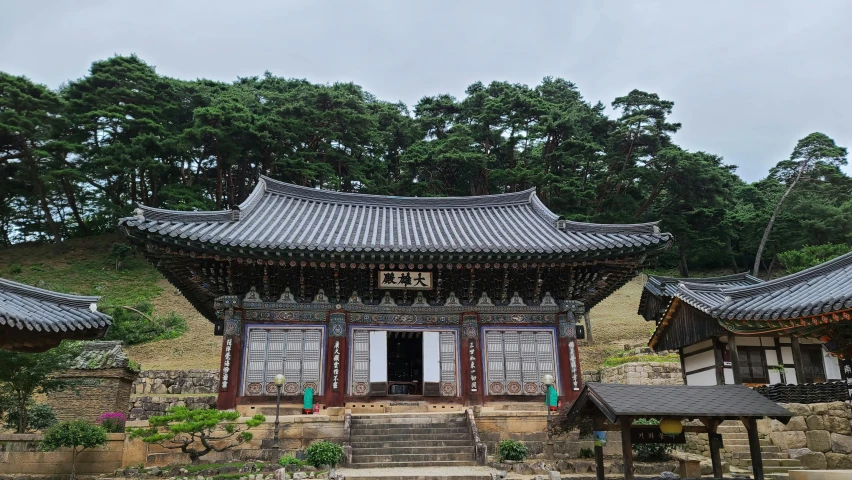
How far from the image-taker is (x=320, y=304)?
18000mm

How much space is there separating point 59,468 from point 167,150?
132ft

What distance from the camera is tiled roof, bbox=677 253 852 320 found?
10.1m

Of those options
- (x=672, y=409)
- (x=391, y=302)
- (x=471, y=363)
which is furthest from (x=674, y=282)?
(x=672, y=409)

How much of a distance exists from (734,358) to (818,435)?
445 centimetres

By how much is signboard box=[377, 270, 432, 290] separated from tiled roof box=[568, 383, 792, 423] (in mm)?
8634

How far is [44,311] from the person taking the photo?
9039 mm

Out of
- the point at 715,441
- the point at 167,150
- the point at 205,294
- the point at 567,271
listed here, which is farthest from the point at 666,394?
the point at 167,150

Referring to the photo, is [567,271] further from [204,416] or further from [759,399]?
[204,416]

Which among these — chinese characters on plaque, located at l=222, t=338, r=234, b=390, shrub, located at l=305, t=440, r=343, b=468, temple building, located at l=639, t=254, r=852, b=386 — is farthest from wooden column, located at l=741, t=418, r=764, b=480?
chinese characters on plaque, located at l=222, t=338, r=234, b=390

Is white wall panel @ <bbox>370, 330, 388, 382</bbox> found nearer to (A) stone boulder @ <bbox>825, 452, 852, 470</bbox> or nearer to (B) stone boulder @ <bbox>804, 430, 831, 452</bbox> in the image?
(B) stone boulder @ <bbox>804, 430, 831, 452</bbox>

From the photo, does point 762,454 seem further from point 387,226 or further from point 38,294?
point 38,294

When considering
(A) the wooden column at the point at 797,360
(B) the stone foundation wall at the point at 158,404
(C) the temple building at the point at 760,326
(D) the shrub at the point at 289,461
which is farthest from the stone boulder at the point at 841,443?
(B) the stone foundation wall at the point at 158,404

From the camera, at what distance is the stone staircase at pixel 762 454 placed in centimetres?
1415

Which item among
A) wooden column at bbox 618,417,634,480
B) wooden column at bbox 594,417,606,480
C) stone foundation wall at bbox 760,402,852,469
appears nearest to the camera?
wooden column at bbox 618,417,634,480
